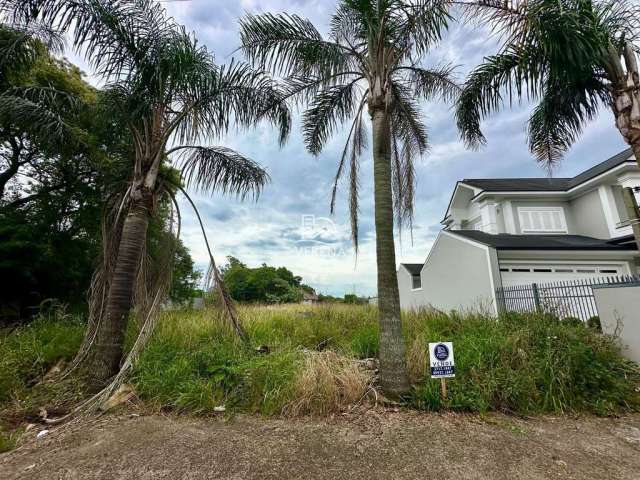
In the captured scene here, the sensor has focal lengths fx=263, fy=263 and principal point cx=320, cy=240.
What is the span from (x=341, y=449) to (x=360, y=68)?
5710 millimetres

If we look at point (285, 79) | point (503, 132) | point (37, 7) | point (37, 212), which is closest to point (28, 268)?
point (37, 212)

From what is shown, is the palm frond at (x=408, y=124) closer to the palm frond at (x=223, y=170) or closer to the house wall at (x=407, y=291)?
the palm frond at (x=223, y=170)

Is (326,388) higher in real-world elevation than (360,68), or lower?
lower

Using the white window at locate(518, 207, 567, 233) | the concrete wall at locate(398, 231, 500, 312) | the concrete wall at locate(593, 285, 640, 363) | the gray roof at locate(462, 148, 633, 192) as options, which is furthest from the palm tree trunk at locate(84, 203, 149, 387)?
the white window at locate(518, 207, 567, 233)

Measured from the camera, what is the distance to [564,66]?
4340 millimetres

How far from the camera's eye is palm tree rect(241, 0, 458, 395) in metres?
3.91

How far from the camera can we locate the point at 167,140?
495 cm

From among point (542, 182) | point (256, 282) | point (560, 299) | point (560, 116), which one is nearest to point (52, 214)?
point (560, 116)

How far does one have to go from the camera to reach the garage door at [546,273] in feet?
30.8

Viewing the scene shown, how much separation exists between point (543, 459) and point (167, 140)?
6886 millimetres

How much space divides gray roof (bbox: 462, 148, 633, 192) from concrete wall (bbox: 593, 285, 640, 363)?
29.0 feet

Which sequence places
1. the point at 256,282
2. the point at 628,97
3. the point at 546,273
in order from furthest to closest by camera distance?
the point at 256,282
the point at 546,273
the point at 628,97

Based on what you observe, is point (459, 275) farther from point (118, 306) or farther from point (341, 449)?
A: point (118, 306)

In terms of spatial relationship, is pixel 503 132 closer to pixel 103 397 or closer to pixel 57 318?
pixel 103 397
